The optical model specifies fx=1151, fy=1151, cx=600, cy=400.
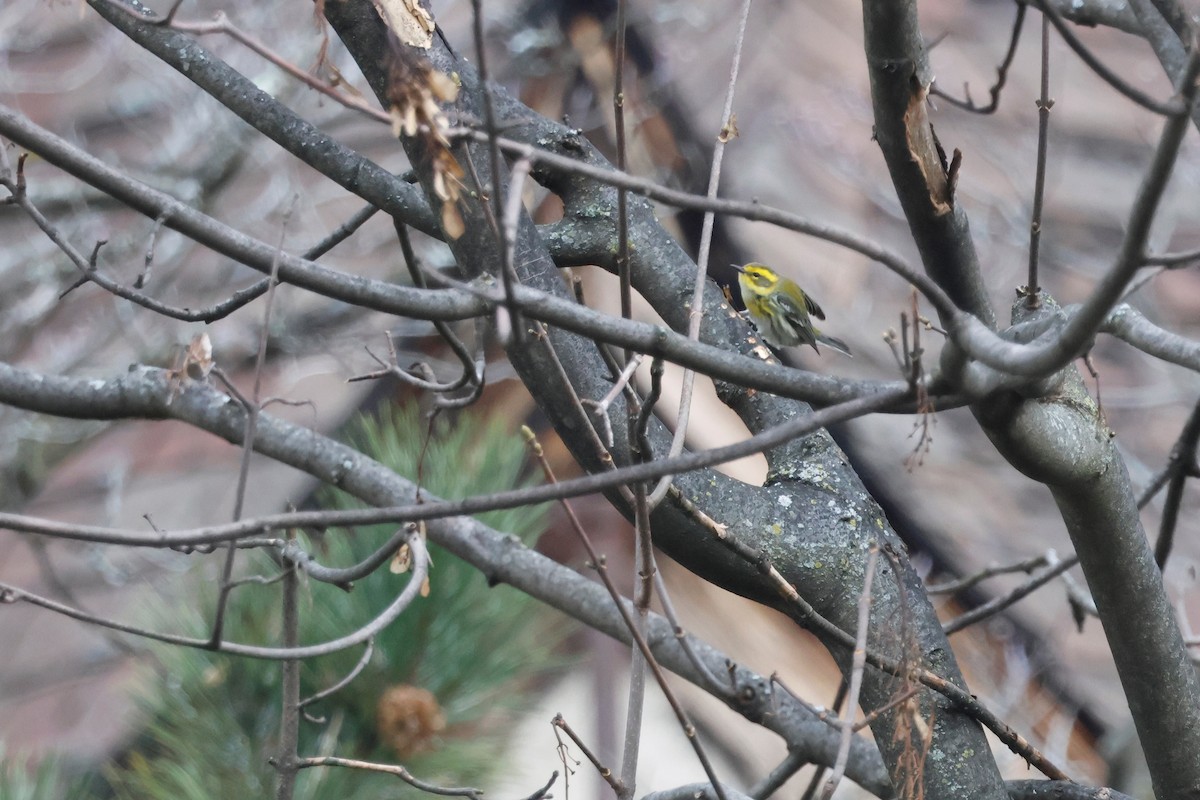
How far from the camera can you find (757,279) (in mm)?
2664

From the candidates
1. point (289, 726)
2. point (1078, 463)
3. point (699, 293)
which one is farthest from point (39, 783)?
point (1078, 463)

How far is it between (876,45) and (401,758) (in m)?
1.59

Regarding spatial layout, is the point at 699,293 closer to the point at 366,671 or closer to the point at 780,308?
the point at 366,671

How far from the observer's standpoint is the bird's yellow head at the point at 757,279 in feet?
8.50

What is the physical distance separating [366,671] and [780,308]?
121 cm

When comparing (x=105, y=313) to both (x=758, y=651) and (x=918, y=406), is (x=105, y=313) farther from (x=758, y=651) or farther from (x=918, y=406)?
(x=918, y=406)

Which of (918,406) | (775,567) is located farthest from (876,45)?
(775,567)

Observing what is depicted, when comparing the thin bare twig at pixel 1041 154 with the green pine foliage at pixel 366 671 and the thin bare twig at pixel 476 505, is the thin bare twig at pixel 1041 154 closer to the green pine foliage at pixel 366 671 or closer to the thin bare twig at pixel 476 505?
the thin bare twig at pixel 476 505

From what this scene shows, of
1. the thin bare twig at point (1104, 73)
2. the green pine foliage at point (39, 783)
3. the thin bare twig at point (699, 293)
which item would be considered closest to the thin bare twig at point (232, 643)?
the thin bare twig at point (699, 293)

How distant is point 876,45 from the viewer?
1.23m

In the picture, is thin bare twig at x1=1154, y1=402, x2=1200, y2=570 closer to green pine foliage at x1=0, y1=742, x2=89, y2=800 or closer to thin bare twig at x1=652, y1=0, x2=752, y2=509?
thin bare twig at x1=652, y1=0, x2=752, y2=509

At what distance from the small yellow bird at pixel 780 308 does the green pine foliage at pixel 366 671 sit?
0.67 m

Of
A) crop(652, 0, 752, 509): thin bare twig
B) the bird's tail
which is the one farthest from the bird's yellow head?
crop(652, 0, 752, 509): thin bare twig

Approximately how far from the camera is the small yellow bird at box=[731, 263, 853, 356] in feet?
8.60
